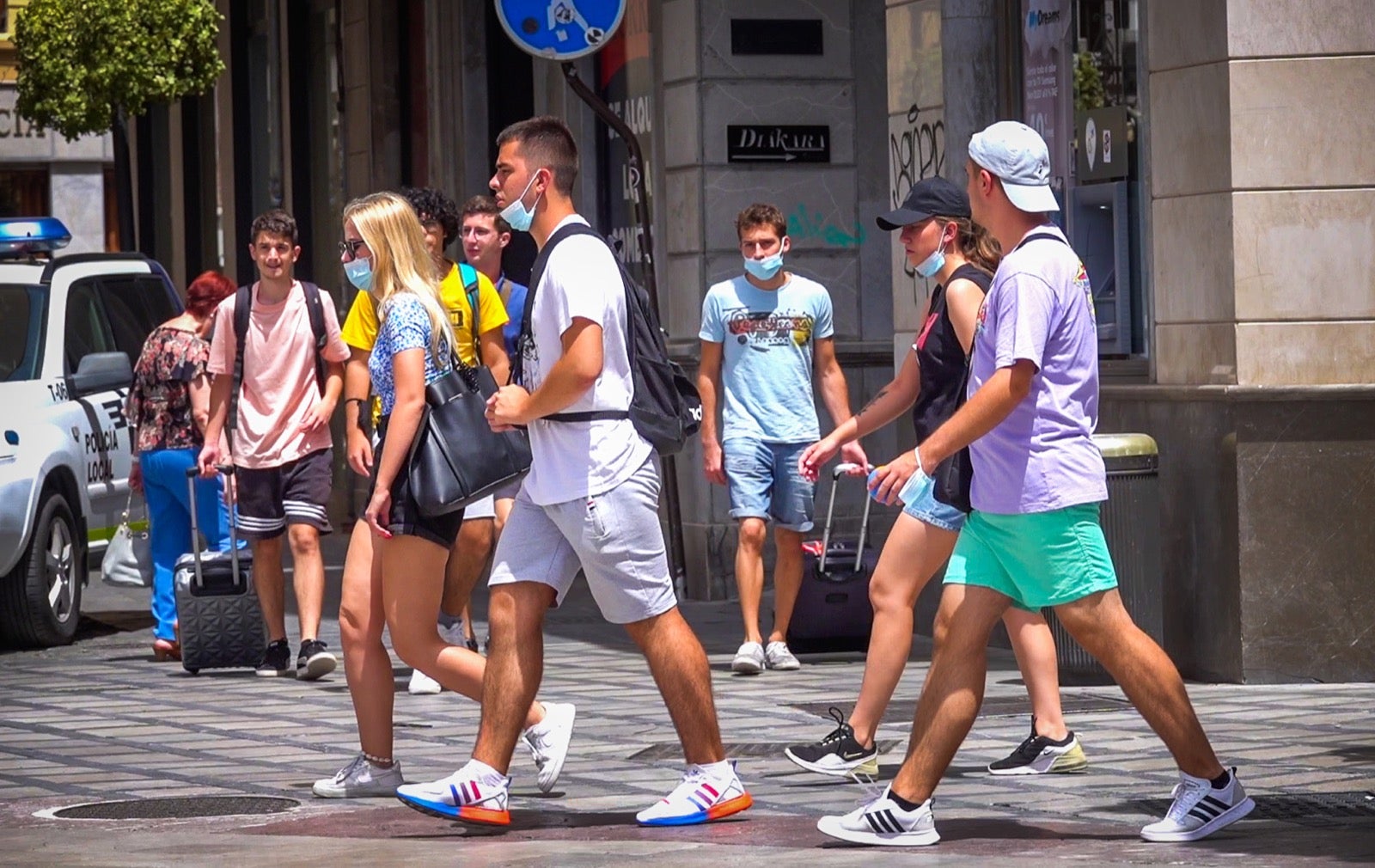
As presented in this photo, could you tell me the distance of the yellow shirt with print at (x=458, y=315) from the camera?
366 inches

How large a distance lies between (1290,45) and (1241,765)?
313 centimetres

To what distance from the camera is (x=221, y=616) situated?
37.0ft

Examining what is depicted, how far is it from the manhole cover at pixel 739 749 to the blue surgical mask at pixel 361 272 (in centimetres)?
173

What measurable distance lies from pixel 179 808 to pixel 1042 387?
286 cm

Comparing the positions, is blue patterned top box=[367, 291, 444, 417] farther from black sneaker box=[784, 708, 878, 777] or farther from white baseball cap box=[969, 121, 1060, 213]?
white baseball cap box=[969, 121, 1060, 213]

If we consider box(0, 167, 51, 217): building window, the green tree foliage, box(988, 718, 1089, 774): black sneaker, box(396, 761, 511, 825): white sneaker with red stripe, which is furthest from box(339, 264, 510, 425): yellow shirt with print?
box(0, 167, 51, 217): building window

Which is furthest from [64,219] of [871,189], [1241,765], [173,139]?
[1241,765]

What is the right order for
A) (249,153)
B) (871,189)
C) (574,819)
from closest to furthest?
(574,819) → (871,189) → (249,153)

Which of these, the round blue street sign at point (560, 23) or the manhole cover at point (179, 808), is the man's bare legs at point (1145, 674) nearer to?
the manhole cover at point (179, 808)

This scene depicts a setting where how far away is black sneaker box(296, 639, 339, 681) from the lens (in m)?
10.9

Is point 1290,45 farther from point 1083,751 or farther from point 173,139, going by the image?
point 173,139

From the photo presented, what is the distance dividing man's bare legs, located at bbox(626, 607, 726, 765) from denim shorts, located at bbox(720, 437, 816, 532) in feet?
→ 13.0

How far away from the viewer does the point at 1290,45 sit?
32.5 ft

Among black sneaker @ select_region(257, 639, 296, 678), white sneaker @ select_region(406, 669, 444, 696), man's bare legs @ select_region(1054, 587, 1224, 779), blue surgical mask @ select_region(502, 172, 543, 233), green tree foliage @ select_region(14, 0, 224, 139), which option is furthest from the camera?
green tree foliage @ select_region(14, 0, 224, 139)
